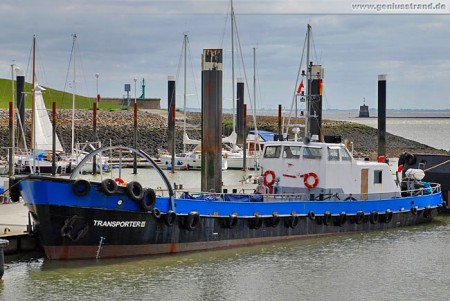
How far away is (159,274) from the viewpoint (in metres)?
23.0

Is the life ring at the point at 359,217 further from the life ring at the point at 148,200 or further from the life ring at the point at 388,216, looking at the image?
the life ring at the point at 148,200

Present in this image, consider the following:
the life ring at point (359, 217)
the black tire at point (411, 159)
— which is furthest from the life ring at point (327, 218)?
the black tire at point (411, 159)

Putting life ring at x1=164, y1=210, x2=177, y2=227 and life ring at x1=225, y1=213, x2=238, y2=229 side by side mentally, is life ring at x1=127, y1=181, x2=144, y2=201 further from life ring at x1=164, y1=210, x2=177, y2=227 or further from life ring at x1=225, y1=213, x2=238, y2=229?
life ring at x1=225, y1=213, x2=238, y2=229

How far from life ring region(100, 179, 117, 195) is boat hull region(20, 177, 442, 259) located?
142 millimetres

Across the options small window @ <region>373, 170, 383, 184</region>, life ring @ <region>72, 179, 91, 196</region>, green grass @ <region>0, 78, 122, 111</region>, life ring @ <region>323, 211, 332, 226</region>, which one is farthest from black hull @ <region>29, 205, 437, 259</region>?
green grass @ <region>0, 78, 122, 111</region>

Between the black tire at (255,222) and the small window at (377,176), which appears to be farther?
the small window at (377,176)

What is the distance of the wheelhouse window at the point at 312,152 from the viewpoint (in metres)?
28.9

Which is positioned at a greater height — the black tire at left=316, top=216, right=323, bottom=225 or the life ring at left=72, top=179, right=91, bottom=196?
the life ring at left=72, top=179, right=91, bottom=196

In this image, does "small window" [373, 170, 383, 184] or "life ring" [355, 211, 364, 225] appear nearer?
"life ring" [355, 211, 364, 225]

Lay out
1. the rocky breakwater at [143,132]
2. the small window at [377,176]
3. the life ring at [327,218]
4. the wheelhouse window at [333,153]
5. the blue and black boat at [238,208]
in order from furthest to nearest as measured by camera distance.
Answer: the rocky breakwater at [143,132] < the small window at [377,176] < the wheelhouse window at [333,153] < the life ring at [327,218] < the blue and black boat at [238,208]

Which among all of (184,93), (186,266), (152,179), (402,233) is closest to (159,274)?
(186,266)

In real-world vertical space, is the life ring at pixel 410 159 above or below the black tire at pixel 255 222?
above

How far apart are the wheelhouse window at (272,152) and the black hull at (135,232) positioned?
8.03 ft

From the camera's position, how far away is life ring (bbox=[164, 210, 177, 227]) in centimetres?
2453
